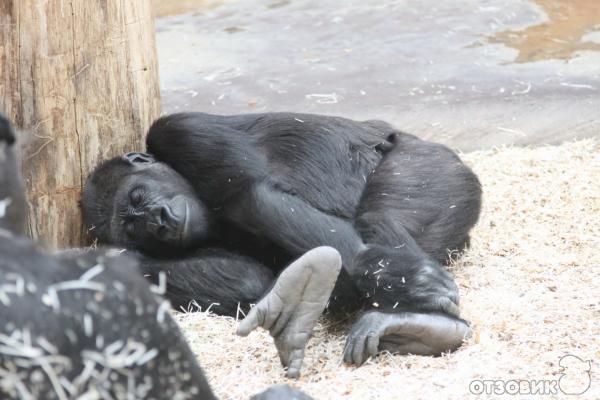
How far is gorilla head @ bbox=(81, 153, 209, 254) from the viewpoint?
3.96m

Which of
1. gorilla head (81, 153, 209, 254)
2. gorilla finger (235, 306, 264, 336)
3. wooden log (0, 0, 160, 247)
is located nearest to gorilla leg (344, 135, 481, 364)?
gorilla finger (235, 306, 264, 336)

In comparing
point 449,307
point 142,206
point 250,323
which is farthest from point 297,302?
point 142,206

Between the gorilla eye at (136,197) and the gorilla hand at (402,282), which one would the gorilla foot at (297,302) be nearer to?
the gorilla hand at (402,282)

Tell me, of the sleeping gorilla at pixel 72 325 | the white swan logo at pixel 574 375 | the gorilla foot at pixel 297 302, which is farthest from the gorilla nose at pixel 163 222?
the sleeping gorilla at pixel 72 325

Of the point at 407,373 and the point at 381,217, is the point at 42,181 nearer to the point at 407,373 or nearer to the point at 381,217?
the point at 381,217

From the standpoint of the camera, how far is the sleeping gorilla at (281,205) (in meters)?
3.59

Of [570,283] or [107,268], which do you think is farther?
[570,283]

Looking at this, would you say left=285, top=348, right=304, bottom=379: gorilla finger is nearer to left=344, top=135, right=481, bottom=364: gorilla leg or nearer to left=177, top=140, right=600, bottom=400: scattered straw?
left=177, top=140, right=600, bottom=400: scattered straw

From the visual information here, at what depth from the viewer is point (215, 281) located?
3.83 metres

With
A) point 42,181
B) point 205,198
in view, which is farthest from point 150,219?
point 42,181

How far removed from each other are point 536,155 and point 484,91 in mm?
1306

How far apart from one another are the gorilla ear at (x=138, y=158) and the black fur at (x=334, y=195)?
3cm

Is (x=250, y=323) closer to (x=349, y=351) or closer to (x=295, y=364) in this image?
(x=295, y=364)

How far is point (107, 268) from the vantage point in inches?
74.9
